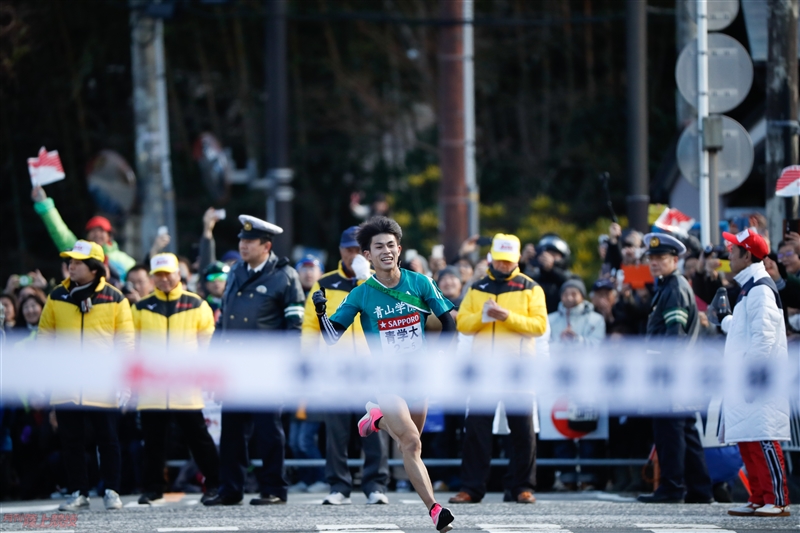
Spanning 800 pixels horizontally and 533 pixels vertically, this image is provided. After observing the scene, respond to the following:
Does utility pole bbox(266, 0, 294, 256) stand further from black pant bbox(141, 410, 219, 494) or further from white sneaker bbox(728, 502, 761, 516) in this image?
white sneaker bbox(728, 502, 761, 516)

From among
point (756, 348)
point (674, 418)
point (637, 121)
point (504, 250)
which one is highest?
point (637, 121)

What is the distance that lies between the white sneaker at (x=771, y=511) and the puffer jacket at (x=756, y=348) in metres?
0.52

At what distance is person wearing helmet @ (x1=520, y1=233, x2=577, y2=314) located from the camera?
14.7 m

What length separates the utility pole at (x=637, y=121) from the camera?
55.6 ft

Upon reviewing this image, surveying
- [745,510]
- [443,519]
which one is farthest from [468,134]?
[443,519]

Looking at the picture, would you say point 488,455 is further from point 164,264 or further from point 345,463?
point 164,264

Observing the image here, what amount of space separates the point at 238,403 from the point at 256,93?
75.8ft

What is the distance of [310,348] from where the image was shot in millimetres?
12438

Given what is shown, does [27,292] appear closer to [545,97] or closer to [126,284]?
[126,284]

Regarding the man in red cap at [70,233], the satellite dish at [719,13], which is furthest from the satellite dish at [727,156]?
the man in red cap at [70,233]

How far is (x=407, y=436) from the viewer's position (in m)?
9.76

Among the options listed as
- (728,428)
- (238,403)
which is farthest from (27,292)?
(728,428)

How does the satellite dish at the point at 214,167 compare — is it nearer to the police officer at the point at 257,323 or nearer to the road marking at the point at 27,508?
the road marking at the point at 27,508

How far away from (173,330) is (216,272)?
1916 millimetres
